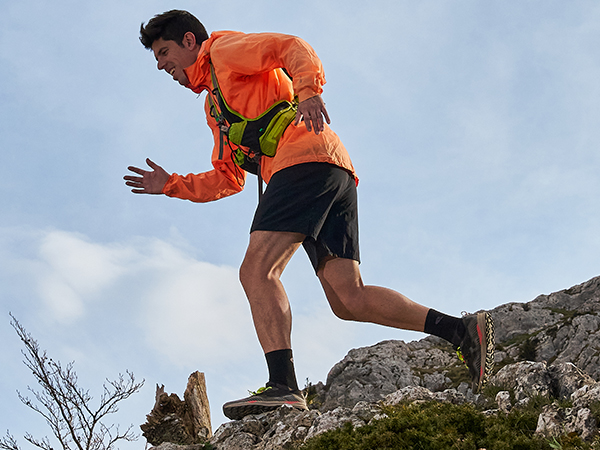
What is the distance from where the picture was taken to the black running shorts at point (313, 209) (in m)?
4.26

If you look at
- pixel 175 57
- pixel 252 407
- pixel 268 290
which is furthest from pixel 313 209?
pixel 175 57

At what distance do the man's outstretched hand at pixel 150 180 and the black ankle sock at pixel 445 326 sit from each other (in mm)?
2956

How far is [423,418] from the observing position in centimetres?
340

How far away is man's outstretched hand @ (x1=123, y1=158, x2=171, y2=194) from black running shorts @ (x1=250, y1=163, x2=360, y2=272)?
1.62 m

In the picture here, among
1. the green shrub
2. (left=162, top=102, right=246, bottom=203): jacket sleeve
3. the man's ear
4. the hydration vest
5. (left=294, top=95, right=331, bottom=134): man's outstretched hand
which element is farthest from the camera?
(left=162, top=102, right=246, bottom=203): jacket sleeve

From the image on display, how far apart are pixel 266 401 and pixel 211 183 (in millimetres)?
2307

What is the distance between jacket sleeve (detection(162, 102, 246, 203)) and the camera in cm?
553

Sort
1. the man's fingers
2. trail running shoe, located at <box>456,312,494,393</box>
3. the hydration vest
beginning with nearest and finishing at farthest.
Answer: trail running shoe, located at <box>456,312,494,393</box> < the hydration vest < the man's fingers

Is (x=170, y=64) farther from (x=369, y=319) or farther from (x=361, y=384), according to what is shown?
(x=361, y=384)

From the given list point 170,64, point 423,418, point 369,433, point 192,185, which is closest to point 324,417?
point 369,433

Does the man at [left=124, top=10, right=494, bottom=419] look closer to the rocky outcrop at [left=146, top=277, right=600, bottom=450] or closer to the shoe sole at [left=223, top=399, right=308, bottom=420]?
the shoe sole at [left=223, top=399, right=308, bottom=420]

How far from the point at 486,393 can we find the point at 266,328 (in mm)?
1700

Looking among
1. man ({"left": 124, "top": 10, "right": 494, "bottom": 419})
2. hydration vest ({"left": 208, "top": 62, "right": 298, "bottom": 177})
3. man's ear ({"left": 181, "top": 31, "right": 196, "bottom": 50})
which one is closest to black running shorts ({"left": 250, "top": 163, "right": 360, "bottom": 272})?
man ({"left": 124, "top": 10, "right": 494, "bottom": 419})

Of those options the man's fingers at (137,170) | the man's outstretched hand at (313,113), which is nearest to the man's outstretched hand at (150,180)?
the man's fingers at (137,170)
